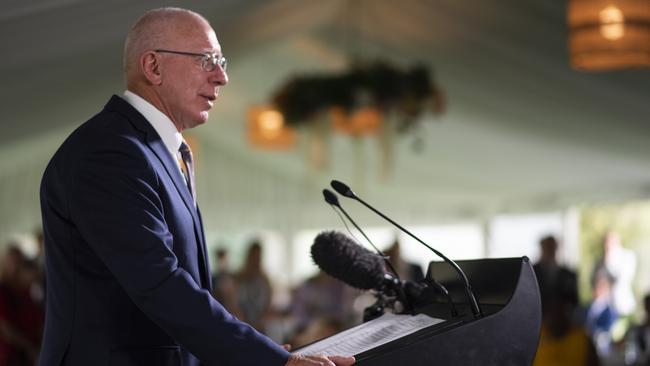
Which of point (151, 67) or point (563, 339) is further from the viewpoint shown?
point (563, 339)

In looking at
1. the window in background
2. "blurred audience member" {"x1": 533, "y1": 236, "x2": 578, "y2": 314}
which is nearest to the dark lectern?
"blurred audience member" {"x1": 533, "y1": 236, "x2": 578, "y2": 314}

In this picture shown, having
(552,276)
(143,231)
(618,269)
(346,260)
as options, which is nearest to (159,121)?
(143,231)

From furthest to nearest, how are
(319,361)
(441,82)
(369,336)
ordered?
(441,82) < (369,336) < (319,361)

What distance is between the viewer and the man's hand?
1.39 meters

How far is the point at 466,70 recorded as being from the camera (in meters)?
8.31

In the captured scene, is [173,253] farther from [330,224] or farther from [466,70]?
[330,224]

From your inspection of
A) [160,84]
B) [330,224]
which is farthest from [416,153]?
[160,84]

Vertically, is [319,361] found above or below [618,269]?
above

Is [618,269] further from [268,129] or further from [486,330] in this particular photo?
[486,330]

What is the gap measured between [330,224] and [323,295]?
7.71m

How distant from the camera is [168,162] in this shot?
1.60m

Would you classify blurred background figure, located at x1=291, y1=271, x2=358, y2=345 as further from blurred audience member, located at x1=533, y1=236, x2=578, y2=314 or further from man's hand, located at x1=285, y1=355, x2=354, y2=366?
man's hand, located at x1=285, y1=355, x2=354, y2=366

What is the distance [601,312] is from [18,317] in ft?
15.8

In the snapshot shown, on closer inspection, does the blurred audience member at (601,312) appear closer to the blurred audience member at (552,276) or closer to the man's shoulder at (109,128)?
the blurred audience member at (552,276)
